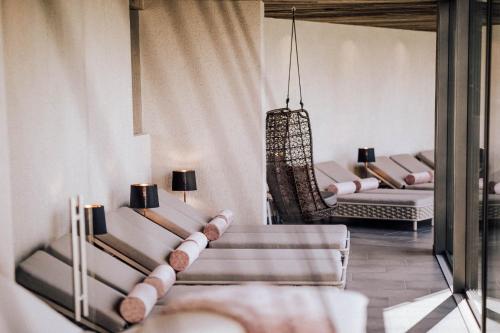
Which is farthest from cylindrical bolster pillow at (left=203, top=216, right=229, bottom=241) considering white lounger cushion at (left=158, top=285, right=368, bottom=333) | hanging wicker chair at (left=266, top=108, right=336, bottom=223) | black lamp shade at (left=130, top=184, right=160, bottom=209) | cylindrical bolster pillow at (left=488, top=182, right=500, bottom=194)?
cylindrical bolster pillow at (left=488, top=182, right=500, bottom=194)

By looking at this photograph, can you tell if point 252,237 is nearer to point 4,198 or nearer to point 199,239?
point 199,239

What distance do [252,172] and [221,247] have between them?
1446 mm

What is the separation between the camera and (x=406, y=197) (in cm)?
945

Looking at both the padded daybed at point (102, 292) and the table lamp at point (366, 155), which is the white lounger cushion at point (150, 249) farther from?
the table lamp at point (366, 155)

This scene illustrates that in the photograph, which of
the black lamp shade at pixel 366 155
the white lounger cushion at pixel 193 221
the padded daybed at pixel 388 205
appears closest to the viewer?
the white lounger cushion at pixel 193 221

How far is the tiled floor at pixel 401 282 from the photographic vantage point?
5512mm

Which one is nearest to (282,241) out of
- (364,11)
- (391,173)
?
(364,11)

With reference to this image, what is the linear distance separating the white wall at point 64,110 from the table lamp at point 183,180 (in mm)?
459

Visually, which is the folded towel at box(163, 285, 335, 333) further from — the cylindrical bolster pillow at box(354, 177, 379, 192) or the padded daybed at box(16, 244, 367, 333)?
the cylindrical bolster pillow at box(354, 177, 379, 192)

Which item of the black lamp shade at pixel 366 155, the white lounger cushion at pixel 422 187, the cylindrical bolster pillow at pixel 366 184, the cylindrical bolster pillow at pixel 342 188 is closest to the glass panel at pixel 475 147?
the cylindrical bolster pillow at pixel 342 188

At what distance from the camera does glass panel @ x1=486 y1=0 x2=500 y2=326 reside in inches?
167

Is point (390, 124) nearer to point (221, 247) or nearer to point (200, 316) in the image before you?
point (221, 247)

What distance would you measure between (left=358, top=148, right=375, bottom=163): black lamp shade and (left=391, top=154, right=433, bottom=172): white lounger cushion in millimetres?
655

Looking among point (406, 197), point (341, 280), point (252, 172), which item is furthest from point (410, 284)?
point (406, 197)
